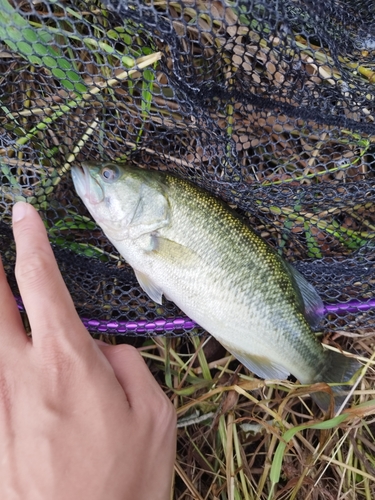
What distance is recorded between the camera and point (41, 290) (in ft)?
5.24

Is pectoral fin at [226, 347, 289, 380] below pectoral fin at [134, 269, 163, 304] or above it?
below

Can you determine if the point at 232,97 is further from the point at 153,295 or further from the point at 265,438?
the point at 265,438

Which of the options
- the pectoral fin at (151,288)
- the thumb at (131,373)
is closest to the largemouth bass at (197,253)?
the pectoral fin at (151,288)

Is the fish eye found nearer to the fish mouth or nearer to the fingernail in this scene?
the fish mouth

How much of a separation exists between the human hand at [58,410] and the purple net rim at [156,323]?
57 cm

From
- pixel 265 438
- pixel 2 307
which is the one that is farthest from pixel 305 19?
pixel 265 438

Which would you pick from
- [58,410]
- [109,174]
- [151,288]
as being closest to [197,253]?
[151,288]

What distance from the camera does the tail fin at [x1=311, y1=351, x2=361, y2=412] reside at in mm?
2195

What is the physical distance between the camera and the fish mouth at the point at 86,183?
6.08 feet

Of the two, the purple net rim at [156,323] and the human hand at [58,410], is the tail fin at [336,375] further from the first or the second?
the human hand at [58,410]

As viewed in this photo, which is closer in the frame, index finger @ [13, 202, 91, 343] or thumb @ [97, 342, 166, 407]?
index finger @ [13, 202, 91, 343]

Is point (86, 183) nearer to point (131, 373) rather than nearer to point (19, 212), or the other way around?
point (19, 212)

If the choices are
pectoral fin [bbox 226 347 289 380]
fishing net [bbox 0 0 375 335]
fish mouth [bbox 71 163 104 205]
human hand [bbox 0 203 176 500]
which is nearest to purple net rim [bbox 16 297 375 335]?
fishing net [bbox 0 0 375 335]

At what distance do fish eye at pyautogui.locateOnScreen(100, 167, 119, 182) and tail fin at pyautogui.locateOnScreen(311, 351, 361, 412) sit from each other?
1323 millimetres
